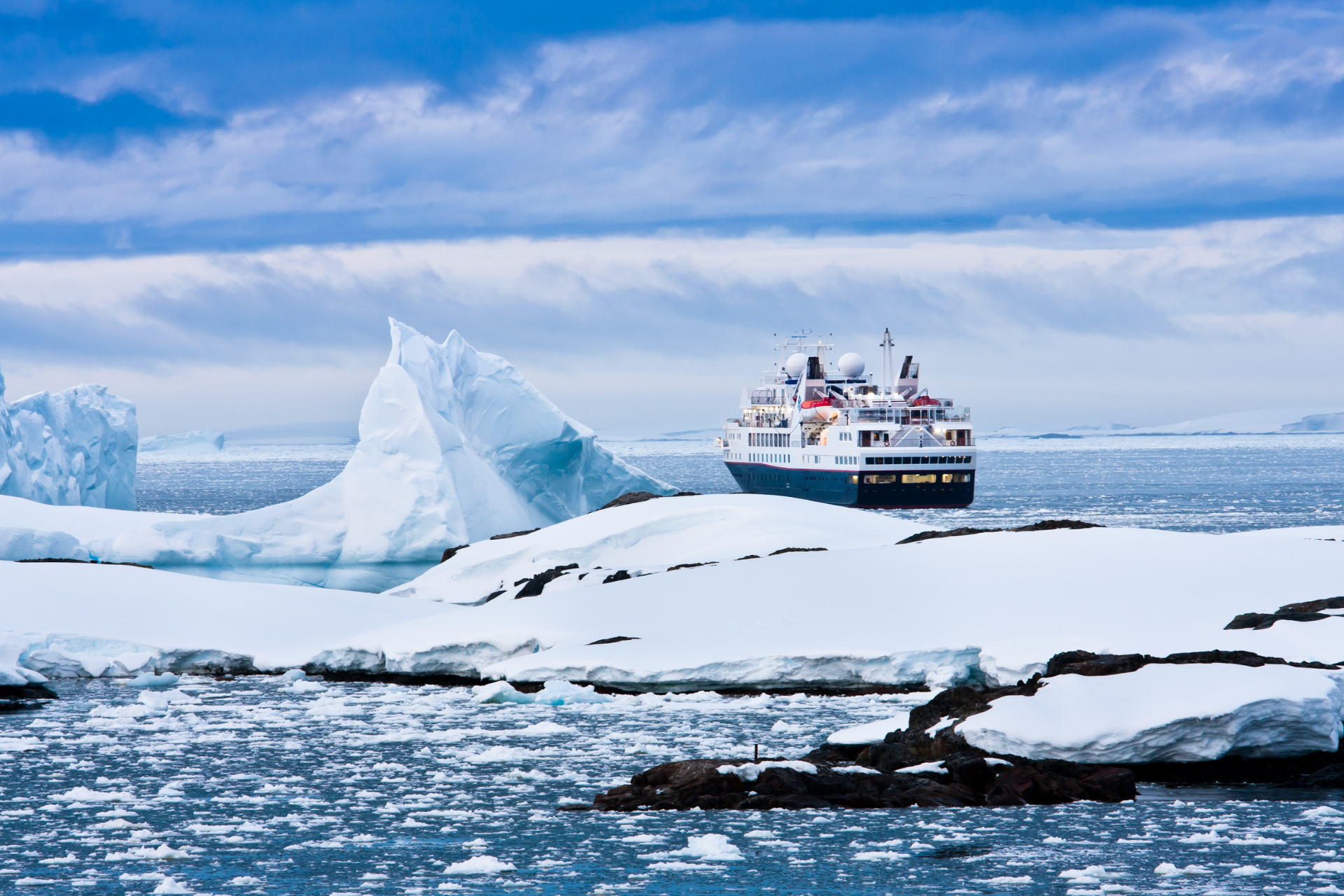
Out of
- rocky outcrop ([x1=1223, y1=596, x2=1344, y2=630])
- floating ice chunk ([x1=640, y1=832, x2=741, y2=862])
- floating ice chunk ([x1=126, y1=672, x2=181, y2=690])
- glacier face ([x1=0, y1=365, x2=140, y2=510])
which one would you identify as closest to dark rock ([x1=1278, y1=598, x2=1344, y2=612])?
rocky outcrop ([x1=1223, y1=596, x2=1344, y2=630])

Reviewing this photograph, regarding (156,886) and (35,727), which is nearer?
(156,886)

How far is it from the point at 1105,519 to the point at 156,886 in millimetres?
A: 46253

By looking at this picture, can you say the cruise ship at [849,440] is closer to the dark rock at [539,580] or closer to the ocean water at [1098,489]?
the ocean water at [1098,489]

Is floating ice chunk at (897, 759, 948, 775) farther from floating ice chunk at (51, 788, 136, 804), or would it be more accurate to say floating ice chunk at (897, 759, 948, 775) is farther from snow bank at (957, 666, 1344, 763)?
floating ice chunk at (51, 788, 136, 804)

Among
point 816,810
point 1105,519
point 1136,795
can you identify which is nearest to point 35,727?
point 816,810

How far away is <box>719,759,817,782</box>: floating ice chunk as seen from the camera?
39.6 ft

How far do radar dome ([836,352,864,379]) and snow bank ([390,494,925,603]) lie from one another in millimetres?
46163

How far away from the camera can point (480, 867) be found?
9.84 meters

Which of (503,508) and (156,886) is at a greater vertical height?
(503,508)

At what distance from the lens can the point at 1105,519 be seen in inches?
2026

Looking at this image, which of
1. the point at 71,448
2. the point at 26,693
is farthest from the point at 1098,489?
the point at 26,693

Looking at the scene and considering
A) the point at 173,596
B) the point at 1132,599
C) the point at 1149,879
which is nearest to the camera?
the point at 1149,879

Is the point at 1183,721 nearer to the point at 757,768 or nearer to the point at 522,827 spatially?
the point at 757,768

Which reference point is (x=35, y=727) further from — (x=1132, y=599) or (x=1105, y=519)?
(x=1105, y=519)
